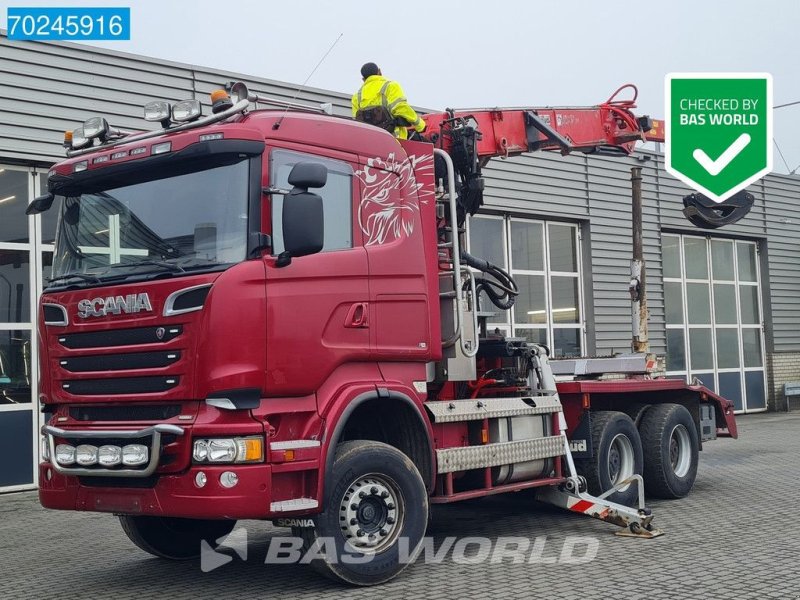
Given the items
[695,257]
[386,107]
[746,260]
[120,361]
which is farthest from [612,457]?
[746,260]

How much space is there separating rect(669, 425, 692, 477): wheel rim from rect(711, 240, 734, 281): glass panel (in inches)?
544

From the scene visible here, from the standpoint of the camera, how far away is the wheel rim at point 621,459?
9.70 m

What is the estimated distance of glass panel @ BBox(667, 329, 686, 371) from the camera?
72.9 ft

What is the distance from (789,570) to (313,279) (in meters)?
3.78

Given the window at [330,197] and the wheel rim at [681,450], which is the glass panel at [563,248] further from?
the window at [330,197]

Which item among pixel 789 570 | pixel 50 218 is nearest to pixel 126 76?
pixel 50 218

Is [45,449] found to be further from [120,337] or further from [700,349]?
[700,349]

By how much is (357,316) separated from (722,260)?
19052 millimetres

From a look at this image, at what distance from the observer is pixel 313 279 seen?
6.65m

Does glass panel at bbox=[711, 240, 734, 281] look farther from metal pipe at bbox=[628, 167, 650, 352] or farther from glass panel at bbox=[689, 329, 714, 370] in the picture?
metal pipe at bbox=[628, 167, 650, 352]

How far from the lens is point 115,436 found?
6414 millimetres

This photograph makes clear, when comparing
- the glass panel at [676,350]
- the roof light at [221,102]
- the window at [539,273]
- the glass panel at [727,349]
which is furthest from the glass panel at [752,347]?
the roof light at [221,102]

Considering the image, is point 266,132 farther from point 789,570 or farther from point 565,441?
point 789,570

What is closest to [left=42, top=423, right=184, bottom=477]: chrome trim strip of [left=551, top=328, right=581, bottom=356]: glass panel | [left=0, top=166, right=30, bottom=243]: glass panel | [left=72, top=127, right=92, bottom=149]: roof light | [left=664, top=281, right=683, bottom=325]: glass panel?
[left=72, top=127, right=92, bottom=149]: roof light
